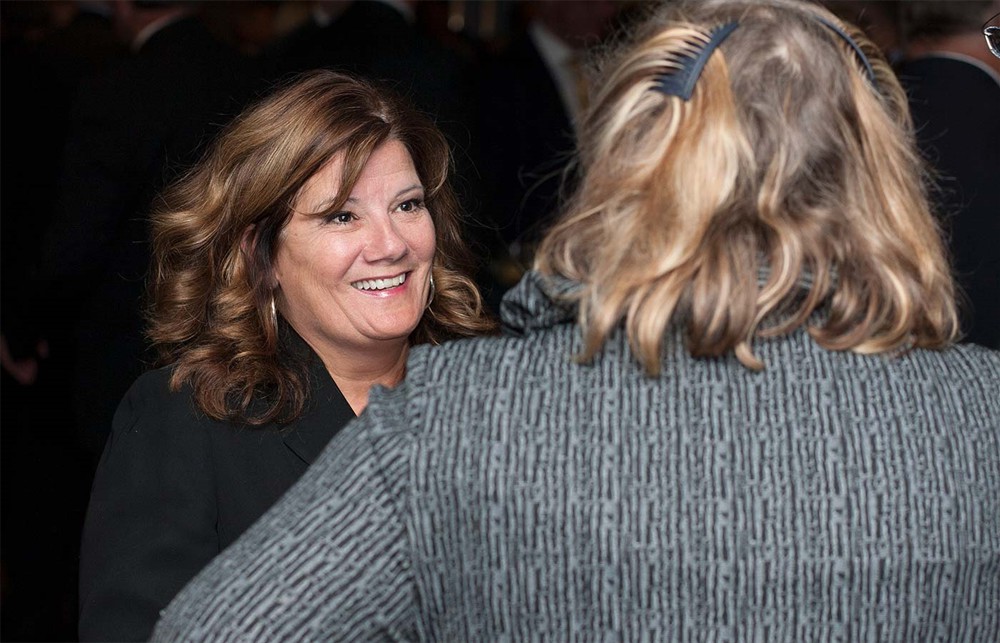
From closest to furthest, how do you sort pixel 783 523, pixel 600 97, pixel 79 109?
pixel 783 523 < pixel 600 97 < pixel 79 109

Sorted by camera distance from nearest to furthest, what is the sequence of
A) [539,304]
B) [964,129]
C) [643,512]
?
[643,512] → [539,304] → [964,129]

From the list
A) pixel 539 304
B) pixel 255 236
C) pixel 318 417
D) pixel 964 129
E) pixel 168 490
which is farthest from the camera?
pixel 964 129

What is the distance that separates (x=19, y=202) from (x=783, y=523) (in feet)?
11.1

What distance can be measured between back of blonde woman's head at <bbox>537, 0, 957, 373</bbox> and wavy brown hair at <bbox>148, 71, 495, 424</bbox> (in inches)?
39.9

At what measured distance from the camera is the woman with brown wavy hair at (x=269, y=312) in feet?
6.71

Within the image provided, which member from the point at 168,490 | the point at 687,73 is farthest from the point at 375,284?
the point at 687,73

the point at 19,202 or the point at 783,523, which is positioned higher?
the point at 783,523

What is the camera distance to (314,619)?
4.09 ft

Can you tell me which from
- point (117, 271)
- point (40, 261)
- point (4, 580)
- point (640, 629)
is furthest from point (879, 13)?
point (4, 580)

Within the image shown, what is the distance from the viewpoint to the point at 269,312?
235cm

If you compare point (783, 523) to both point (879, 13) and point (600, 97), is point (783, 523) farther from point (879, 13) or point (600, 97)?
point (879, 13)

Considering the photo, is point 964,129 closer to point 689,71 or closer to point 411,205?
point 411,205

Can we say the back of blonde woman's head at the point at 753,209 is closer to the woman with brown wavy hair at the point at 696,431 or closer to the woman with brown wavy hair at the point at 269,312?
the woman with brown wavy hair at the point at 696,431

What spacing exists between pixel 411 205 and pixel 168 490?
717 millimetres
